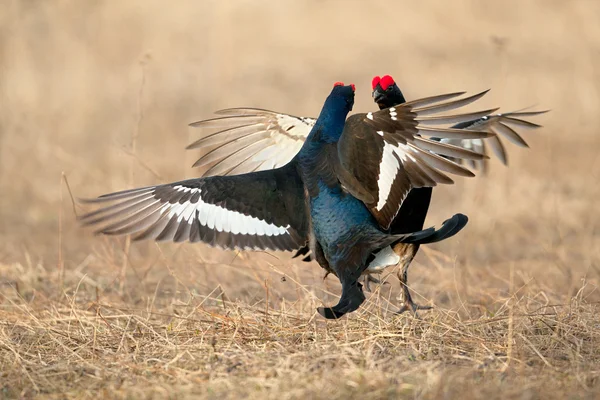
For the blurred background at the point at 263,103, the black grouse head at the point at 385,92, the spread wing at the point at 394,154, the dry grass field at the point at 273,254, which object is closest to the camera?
the dry grass field at the point at 273,254

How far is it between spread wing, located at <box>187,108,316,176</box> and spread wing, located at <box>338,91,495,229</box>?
952 mm

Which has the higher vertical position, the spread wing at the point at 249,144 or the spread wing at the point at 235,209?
the spread wing at the point at 249,144

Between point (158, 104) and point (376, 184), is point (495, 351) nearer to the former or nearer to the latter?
point (376, 184)

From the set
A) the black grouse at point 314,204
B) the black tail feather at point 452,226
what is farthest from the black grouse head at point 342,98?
the black tail feather at point 452,226

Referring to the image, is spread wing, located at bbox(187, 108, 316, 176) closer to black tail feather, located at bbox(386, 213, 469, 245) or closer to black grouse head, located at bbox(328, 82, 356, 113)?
black grouse head, located at bbox(328, 82, 356, 113)

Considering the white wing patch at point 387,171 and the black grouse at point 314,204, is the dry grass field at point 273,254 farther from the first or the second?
the white wing patch at point 387,171

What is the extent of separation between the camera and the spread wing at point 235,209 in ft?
13.9

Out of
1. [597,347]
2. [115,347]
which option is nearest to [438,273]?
[597,347]

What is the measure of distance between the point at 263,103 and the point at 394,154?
727 centimetres

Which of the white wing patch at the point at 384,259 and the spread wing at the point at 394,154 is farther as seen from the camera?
the white wing patch at the point at 384,259

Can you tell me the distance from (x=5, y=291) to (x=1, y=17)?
21.5 ft

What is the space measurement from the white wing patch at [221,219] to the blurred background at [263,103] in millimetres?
999

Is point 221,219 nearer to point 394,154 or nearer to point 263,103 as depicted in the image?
point 394,154

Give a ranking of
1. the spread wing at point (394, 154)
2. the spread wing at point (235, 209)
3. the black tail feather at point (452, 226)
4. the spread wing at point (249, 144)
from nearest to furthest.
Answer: the spread wing at point (394, 154) < the black tail feather at point (452, 226) < the spread wing at point (235, 209) < the spread wing at point (249, 144)
